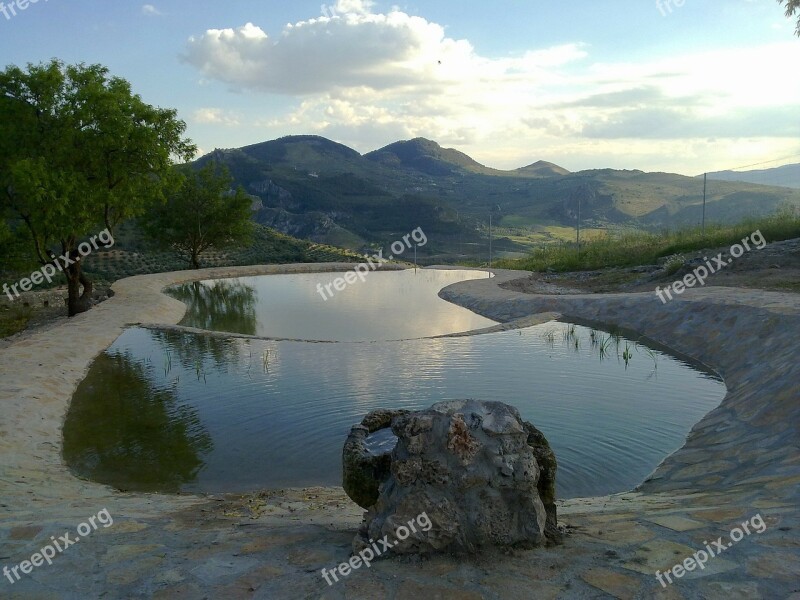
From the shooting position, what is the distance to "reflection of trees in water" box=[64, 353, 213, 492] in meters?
6.52

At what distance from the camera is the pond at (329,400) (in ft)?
21.7

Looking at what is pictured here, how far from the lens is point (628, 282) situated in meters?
20.4

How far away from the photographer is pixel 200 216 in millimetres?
30828

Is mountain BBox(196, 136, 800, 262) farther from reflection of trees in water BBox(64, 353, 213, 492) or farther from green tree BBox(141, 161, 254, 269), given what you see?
reflection of trees in water BBox(64, 353, 213, 492)

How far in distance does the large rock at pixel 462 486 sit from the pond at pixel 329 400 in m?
2.67

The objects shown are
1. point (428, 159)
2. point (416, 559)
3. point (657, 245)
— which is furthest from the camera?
point (428, 159)

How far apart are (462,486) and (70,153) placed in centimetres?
1641

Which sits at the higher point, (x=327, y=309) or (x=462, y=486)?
(x=462, y=486)

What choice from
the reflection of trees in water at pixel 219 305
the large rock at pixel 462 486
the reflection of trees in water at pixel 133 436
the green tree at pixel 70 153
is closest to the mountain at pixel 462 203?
the reflection of trees in water at pixel 219 305

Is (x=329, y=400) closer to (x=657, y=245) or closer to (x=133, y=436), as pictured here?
(x=133, y=436)

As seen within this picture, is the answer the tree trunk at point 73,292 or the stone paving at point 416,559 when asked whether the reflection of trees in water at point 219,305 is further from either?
the stone paving at point 416,559

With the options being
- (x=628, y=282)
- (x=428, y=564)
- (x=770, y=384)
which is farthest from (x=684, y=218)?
(x=428, y=564)

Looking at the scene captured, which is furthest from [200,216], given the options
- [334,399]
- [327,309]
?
[334,399]

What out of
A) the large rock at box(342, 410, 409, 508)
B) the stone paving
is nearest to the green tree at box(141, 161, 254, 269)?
the stone paving
